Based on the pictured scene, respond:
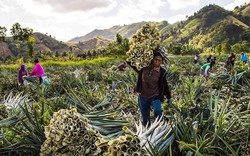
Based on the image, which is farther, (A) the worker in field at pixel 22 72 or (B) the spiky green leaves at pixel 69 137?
(A) the worker in field at pixel 22 72

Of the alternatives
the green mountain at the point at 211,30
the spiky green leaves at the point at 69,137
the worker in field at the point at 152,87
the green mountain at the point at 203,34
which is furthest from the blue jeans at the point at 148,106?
the green mountain at the point at 211,30

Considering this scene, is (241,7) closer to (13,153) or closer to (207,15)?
(207,15)


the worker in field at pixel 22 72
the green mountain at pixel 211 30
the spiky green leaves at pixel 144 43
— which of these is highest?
the green mountain at pixel 211 30

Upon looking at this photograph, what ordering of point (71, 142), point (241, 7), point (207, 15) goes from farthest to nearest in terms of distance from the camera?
point (241, 7)
point (207, 15)
point (71, 142)

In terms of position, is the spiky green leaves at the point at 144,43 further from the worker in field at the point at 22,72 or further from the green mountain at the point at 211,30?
the green mountain at the point at 211,30

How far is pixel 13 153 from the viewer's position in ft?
10.9

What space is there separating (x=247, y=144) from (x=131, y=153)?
134 cm

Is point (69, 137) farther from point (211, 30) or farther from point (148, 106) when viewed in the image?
point (211, 30)

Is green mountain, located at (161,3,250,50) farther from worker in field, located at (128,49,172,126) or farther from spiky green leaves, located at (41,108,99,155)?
spiky green leaves, located at (41,108,99,155)

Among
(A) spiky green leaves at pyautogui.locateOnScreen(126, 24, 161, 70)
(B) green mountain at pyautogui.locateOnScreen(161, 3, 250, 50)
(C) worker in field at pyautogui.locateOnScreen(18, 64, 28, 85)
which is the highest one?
(B) green mountain at pyautogui.locateOnScreen(161, 3, 250, 50)

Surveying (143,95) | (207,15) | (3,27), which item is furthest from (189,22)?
(143,95)

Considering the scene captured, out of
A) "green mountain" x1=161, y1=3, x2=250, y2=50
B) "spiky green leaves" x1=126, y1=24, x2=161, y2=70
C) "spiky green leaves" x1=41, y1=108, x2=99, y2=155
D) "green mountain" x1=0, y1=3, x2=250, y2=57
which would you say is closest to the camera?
"spiky green leaves" x1=41, y1=108, x2=99, y2=155

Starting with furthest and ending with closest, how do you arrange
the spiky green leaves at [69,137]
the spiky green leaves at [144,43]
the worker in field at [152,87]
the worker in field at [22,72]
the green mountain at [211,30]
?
the green mountain at [211,30]
the worker in field at [22,72]
the worker in field at [152,87]
the spiky green leaves at [144,43]
the spiky green leaves at [69,137]

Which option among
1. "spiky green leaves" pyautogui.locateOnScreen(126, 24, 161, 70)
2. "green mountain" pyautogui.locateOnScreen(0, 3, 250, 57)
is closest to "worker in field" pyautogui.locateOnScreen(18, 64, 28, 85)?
"spiky green leaves" pyautogui.locateOnScreen(126, 24, 161, 70)
